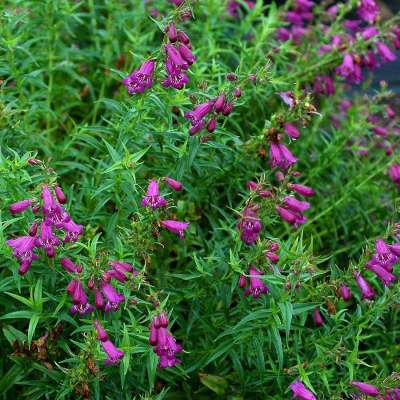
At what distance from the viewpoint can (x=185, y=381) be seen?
3941mm

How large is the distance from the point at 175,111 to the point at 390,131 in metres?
1.68

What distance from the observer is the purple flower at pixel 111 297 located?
316 centimetres

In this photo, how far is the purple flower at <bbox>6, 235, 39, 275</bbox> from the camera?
10.3 feet

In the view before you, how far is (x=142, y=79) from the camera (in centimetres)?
352

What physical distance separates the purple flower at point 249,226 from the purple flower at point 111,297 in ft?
2.12

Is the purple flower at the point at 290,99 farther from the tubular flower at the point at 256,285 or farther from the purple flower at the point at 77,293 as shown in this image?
the purple flower at the point at 77,293

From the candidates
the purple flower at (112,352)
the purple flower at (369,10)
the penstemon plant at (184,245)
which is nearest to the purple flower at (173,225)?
the penstemon plant at (184,245)

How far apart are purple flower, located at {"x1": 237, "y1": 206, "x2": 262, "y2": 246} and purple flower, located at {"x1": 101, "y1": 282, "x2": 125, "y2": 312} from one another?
647mm

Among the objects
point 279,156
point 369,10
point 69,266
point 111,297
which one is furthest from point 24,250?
point 369,10

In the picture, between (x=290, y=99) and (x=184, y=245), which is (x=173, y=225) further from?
(x=290, y=99)

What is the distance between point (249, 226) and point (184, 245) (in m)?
0.92

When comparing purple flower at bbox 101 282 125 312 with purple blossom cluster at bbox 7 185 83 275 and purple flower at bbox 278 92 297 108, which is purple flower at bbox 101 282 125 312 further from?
purple flower at bbox 278 92 297 108

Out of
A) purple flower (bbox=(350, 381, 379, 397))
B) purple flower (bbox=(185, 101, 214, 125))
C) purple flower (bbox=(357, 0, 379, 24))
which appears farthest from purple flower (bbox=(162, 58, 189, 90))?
purple flower (bbox=(357, 0, 379, 24))

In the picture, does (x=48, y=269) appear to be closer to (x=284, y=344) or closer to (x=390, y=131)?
(x=284, y=344)
